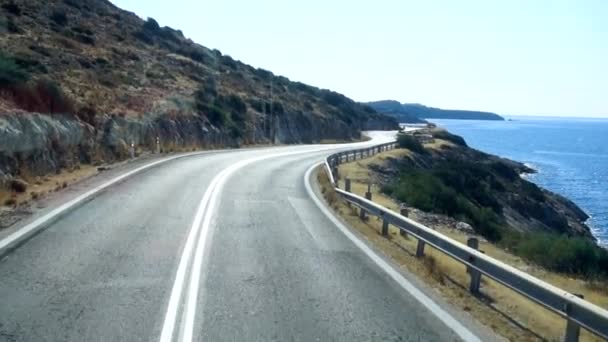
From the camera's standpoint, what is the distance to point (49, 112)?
22.1 m

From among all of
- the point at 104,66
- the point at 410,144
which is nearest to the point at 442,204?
the point at 104,66

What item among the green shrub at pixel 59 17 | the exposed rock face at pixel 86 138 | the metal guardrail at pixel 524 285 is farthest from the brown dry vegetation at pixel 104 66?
the metal guardrail at pixel 524 285

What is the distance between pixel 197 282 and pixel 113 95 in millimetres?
27073

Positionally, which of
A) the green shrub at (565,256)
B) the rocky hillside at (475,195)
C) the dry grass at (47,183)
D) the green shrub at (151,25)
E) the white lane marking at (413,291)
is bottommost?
the rocky hillside at (475,195)

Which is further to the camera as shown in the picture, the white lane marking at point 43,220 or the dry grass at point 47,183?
the dry grass at point 47,183

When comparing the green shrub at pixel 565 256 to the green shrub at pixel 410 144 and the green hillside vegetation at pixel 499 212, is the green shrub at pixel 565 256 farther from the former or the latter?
the green shrub at pixel 410 144

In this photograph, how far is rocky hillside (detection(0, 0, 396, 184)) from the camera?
2084cm

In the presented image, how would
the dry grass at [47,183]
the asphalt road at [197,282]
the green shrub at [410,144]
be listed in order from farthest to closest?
the green shrub at [410,144] < the dry grass at [47,183] < the asphalt road at [197,282]

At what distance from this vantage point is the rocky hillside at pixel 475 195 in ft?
76.5

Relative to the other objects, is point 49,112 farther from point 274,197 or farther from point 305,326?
point 305,326

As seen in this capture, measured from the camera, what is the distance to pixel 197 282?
801 cm

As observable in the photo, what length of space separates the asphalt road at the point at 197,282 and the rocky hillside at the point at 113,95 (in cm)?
709

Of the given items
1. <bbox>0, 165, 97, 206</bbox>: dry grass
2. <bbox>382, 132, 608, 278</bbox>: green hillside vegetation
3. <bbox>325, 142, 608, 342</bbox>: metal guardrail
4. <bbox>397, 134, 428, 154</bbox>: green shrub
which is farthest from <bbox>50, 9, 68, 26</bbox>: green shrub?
<bbox>325, 142, 608, 342</bbox>: metal guardrail

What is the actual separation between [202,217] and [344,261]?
4576 mm
